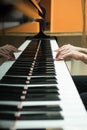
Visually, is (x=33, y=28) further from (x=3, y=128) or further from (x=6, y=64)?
(x=3, y=128)

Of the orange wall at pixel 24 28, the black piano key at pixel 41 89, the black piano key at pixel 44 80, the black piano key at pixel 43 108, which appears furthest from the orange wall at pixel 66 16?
the black piano key at pixel 43 108

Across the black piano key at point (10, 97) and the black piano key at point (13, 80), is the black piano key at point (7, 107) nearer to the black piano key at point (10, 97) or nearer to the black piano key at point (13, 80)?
the black piano key at point (10, 97)

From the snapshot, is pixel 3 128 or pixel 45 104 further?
pixel 45 104

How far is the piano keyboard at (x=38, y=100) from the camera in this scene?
0.54 meters

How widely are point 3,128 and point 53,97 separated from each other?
0.21 metres

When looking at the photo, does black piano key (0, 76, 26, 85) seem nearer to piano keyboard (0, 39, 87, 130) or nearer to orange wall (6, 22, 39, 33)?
piano keyboard (0, 39, 87, 130)

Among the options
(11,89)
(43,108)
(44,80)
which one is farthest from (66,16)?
(43,108)

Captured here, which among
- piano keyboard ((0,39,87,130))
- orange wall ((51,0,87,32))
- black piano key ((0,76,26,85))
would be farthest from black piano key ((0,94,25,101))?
orange wall ((51,0,87,32))

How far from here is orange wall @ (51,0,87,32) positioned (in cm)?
434

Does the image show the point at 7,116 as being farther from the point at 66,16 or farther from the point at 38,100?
the point at 66,16

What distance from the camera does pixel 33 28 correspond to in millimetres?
2457

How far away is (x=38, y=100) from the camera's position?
67 cm

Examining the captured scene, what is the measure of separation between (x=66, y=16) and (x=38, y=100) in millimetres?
3837

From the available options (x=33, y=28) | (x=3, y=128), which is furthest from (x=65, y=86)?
(x=33, y=28)
